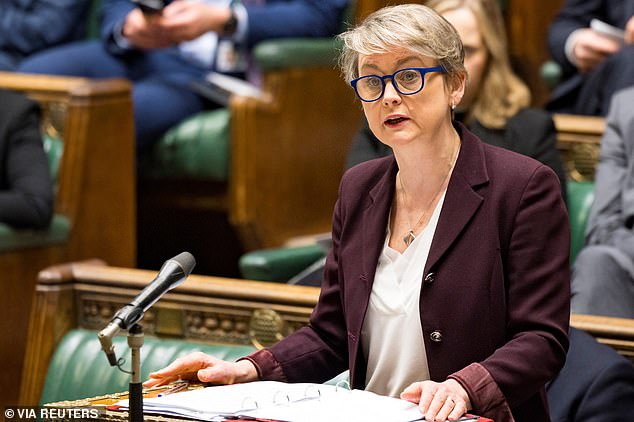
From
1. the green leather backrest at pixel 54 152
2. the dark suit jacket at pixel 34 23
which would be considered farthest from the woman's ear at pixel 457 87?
the dark suit jacket at pixel 34 23

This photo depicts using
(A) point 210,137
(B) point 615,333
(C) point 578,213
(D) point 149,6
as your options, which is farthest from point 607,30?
(B) point 615,333

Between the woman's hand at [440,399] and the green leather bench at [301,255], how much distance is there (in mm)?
1027

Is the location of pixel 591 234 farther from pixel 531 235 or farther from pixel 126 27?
pixel 126 27

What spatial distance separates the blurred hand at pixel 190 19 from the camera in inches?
103

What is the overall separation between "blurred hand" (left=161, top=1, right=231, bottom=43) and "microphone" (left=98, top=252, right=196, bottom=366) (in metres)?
A: 1.59

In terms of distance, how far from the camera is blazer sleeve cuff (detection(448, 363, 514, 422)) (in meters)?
1.09

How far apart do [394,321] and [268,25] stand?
1.55 m

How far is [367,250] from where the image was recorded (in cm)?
124

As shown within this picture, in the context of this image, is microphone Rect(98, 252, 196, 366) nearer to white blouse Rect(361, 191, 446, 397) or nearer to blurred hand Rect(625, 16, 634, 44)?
white blouse Rect(361, 191, 446, 397)

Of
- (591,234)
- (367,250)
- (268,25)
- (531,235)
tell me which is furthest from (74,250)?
(531,235)

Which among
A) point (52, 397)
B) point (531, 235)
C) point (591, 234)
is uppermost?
point (531, 235)

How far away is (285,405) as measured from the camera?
109 cm

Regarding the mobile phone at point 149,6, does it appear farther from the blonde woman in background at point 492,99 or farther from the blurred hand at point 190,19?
the blonde woman in background at point 492,99

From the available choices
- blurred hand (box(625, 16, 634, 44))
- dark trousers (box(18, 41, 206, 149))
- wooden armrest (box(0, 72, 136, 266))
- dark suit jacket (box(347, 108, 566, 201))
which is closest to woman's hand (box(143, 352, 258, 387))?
dark suit jacket (box(347, 108, 566, 201))
